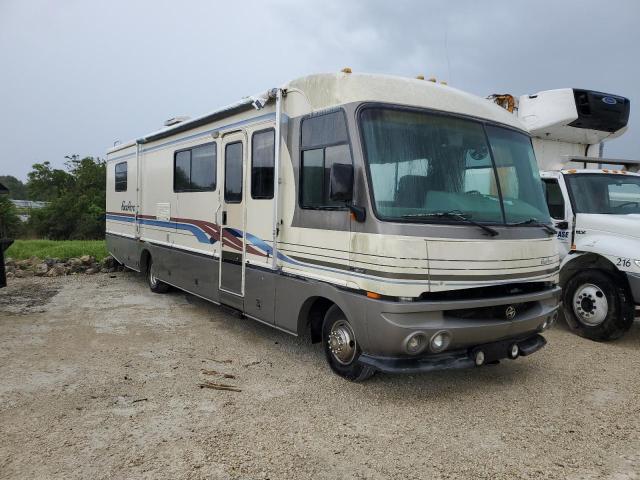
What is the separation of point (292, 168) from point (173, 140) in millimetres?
3821

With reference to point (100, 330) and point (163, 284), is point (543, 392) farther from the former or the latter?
point (163, 284)

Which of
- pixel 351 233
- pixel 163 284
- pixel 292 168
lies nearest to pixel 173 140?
pixel 163 284

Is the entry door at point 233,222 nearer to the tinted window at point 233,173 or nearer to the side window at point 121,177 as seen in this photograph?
the tinted window at point 233,173

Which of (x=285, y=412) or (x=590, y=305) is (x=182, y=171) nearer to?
(x=285, y=412)

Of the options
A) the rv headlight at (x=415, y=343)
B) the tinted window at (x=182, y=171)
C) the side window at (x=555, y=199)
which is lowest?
the rv headlight at (x=415, y=343)

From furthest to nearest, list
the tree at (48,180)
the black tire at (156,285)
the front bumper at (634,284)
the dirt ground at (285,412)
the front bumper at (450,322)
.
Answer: the tree at (48,180) → the black tire at (156,285) → the front bumper at (634,284) → the front bumper at (450,322) → the dirt ground at (285,412)

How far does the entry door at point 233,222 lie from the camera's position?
625 centimetres

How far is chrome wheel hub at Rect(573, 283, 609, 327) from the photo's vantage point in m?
6.60

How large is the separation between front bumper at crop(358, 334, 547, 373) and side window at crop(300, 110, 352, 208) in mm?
1446

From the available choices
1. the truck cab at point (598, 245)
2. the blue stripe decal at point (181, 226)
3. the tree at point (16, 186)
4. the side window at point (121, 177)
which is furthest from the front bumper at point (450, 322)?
the tree at point (16, 186)

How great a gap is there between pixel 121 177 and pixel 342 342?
779cm

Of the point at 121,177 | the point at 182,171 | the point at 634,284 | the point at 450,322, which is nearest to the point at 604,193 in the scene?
the point at 634,284

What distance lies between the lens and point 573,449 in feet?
12.6

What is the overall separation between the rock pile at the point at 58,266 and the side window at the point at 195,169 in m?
4.84
